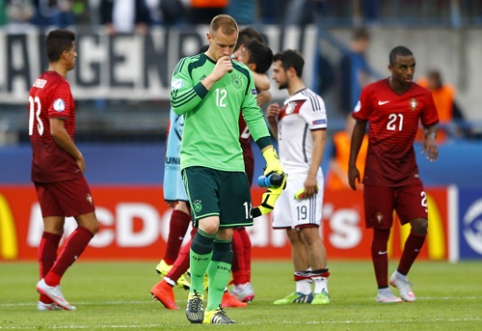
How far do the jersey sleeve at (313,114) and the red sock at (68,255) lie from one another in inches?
90.6

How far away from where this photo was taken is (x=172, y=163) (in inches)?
414

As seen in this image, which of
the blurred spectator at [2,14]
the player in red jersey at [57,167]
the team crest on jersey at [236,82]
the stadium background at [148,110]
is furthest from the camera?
the blurred spectator at [2,14]

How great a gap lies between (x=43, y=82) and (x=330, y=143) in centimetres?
999

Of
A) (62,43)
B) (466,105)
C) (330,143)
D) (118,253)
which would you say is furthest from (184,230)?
(466,105)

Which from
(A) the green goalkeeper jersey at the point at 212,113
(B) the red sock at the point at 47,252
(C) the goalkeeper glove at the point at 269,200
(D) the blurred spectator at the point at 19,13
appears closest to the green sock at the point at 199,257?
(C) the goalkeeper glove at the point at 269,200

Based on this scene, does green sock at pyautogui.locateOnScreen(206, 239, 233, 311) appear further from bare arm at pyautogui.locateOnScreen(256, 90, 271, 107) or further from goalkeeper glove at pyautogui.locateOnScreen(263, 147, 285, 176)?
bare arm at pyautogui.locateOnScreen(256, 90, 271, 107)

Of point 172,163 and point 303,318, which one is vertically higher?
point 172,163

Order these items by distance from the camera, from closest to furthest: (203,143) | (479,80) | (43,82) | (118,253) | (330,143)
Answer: (203,143) → (43,82) → (118,253) → (330,143) → (479,80)

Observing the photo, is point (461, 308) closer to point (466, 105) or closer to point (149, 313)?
point (149, 313)

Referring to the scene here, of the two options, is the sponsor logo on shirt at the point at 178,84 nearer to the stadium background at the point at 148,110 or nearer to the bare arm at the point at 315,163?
the bare arm at the point at 315,163

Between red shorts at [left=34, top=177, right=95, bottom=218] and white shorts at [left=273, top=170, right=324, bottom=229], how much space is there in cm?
183

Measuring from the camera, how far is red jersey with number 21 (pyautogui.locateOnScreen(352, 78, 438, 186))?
1065 cm

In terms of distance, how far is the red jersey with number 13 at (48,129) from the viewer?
33.6ft

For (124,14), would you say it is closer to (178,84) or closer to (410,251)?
(410,251)
